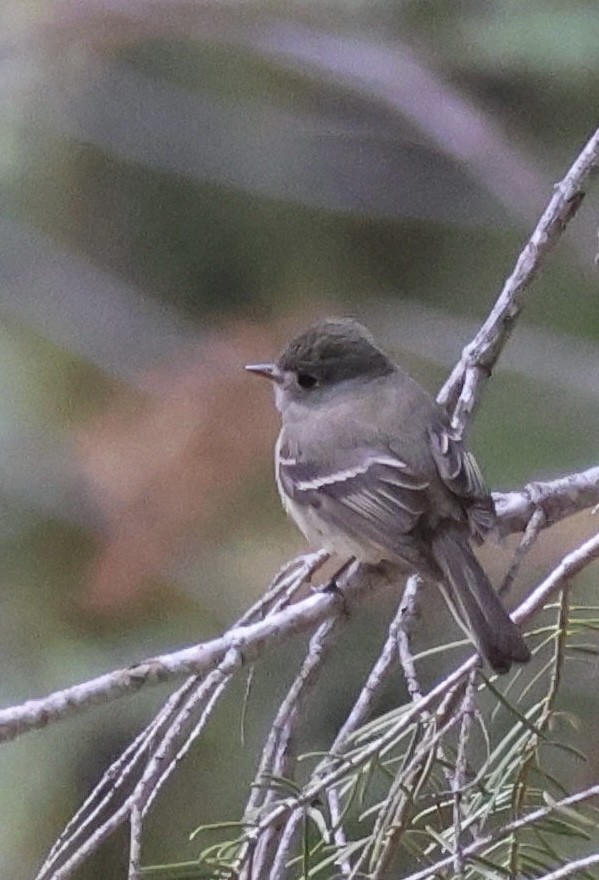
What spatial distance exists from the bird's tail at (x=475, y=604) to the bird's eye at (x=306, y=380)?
38cm

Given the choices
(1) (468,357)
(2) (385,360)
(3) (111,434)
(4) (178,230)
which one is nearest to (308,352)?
(2) (385,360)

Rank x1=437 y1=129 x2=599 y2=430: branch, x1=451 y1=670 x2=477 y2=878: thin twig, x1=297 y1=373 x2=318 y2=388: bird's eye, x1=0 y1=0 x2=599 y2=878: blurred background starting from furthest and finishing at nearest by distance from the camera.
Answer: x1=0 y1=0 x2=599 y2=878: blurred background < x1=297 y1=373 x2=318 y2=388: bird's eye < x1=437 y1=129 x2=599 y2=430: branch < x1=451 y1=670 x2=477 y2=878: thin twig

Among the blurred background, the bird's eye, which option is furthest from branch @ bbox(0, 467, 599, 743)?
the blurred background

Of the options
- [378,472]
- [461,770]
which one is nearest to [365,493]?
[378,472]

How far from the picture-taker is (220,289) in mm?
2965

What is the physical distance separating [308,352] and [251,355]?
2.80ft

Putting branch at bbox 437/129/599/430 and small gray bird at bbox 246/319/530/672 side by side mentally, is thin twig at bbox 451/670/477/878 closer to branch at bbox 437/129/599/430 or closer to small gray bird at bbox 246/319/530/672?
small gray bird at bbox 246/319/530/672

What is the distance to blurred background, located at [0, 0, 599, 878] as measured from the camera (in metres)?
2.49

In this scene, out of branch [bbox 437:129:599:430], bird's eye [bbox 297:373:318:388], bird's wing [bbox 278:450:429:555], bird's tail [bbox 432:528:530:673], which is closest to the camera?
bird's tail [bbox 432:528:530:673]

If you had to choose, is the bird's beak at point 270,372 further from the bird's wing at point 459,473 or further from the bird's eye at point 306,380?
the bird's wing at point 459,473

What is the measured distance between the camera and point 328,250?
115 inches

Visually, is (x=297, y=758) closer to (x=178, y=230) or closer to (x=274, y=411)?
(x=274, y=411)

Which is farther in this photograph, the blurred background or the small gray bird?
the blurred background

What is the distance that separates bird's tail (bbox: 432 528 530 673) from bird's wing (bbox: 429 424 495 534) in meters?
0.03
